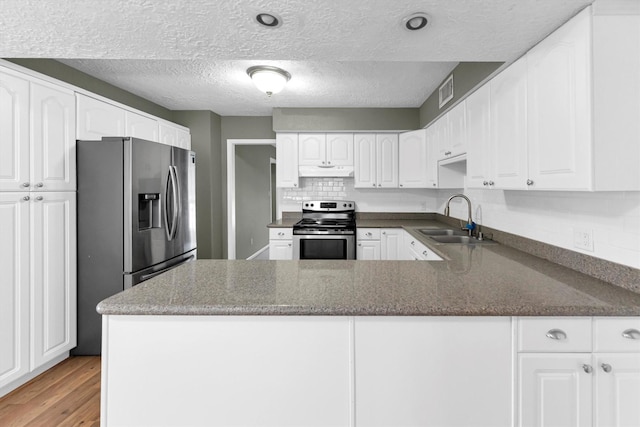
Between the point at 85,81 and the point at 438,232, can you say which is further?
the point at 438,232

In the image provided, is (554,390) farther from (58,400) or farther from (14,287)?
(14,287)

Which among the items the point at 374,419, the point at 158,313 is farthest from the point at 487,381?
the point at 158,313

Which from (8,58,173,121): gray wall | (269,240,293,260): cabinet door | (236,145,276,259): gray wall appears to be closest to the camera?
(8,58,173,121): gray wall

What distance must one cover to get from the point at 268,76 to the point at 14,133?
6.03ft

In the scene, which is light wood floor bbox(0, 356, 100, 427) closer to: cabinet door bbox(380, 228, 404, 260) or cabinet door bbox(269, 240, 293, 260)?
cabinet door bbox(269, 240, 293, 260)

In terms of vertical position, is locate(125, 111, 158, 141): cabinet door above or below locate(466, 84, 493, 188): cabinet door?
above

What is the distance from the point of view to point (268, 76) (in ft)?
9.30

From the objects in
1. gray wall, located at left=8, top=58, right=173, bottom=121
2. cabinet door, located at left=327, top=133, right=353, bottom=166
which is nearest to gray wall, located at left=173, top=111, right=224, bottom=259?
gray wall, located at left=8, top=58, right=173, bottom=121

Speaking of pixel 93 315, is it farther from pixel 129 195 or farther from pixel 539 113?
pixel 539 113

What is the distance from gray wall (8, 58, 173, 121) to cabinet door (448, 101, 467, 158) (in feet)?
10.9

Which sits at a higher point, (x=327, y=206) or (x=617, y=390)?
(x=327, y=206)

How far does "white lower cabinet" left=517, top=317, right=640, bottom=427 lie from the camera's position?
1.13m

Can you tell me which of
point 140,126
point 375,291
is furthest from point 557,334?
point 140,126

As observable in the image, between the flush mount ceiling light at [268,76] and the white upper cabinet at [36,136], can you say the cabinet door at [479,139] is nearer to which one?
the flush mount ceiling light at [268,76]
